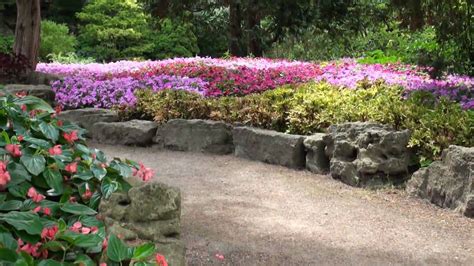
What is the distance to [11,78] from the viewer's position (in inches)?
337

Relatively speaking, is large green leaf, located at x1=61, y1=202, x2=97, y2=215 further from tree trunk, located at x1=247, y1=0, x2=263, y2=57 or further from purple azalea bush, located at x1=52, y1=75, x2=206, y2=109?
tree trunk, located at x1=247, y1=0, x2=263, y2=57

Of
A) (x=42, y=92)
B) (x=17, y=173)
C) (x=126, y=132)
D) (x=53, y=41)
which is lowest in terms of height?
(x=126, y=132)

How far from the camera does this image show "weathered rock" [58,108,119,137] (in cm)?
706

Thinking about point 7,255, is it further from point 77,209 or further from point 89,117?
point 89,117

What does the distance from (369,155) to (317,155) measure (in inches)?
23.7

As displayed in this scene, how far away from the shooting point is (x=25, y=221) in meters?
1.76

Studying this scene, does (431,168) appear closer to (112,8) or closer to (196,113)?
(196,113)

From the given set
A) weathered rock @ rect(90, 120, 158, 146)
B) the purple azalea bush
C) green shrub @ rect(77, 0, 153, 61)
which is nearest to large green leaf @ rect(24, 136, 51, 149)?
weathered rock @ rect(90, 120, 158, 146)

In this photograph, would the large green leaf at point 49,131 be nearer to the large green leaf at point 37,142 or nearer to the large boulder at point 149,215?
the large green leaf at point 37,142

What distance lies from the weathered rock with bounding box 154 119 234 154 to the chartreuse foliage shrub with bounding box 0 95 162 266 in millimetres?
3499

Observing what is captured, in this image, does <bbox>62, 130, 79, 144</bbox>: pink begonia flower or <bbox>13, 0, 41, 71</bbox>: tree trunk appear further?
<bbox>13, 0, 41, 71</bbox>: tree trunk

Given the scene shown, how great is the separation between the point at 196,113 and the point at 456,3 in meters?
3.42

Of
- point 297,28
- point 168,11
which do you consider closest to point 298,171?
point 168,11

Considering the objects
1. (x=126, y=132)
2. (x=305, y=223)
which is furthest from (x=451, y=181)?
(x=126, y=132)
